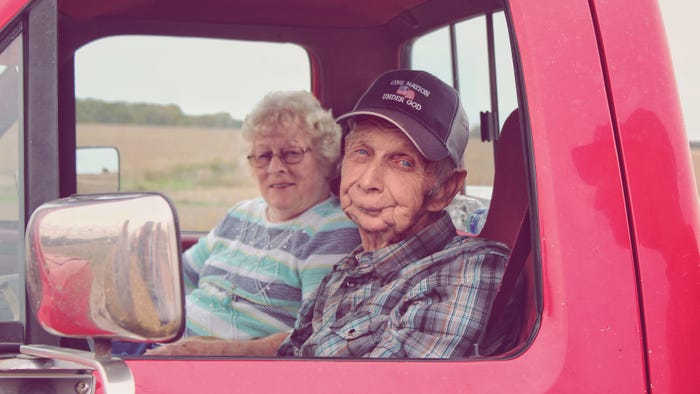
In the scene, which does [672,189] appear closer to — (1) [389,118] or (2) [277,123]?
(1) [389,118]

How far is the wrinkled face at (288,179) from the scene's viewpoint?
10.0 feet

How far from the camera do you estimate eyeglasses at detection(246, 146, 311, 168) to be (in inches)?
123

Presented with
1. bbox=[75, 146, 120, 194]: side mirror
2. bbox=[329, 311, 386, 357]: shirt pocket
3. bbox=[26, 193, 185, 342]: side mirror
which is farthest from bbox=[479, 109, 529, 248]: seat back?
bbox=[75, 146, 120, 194]: side mirror

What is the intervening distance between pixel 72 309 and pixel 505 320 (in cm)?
99

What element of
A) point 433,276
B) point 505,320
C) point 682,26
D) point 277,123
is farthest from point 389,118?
point 277,123

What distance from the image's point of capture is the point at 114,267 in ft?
3.74

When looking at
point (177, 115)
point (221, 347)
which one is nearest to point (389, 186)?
point (221, 347)

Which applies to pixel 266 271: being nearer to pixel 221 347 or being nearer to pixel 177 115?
pixel 221 347

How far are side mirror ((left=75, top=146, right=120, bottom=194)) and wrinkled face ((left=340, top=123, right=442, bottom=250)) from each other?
Answer: 0.86m

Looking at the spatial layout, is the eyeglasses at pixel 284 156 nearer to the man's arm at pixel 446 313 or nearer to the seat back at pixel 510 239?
the seat back at pixel 510 239

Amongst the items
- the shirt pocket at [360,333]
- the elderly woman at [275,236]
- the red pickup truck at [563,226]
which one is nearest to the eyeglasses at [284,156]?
the elderly woman at [275,236]

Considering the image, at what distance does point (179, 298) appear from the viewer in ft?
3.77

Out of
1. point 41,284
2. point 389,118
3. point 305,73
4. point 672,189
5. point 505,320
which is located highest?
point 305,73

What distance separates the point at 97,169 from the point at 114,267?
1998mm
